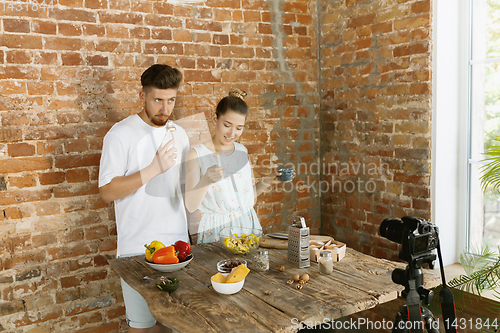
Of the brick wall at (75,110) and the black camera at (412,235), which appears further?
the brick wall at (75,110)

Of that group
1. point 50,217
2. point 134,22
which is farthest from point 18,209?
point 134,22

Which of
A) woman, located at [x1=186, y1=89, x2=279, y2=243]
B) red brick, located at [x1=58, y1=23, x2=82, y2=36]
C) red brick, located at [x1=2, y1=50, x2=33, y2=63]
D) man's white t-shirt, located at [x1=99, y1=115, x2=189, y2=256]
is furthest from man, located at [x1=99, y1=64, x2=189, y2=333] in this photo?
red brick, located at [x1=2, y1=50, x2=33, y2=63]

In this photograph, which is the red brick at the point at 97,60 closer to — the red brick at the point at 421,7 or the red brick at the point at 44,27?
the red brick at the point at 44,27

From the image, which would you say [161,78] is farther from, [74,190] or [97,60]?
[74,190]

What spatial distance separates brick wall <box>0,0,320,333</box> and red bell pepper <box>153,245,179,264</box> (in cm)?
100

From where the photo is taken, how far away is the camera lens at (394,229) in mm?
1650

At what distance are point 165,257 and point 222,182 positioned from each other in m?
0.83

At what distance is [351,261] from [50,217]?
192 centimetres

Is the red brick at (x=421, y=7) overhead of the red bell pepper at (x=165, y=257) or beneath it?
overhead

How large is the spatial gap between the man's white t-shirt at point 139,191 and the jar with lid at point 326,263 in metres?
1.04

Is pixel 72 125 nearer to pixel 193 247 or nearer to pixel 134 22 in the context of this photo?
pixel 134 22

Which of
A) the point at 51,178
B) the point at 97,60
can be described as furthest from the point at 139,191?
the point at 97,60

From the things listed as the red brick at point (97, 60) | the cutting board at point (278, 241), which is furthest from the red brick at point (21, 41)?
the cutting board at point (278, 241)

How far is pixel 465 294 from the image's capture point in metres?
2.58
